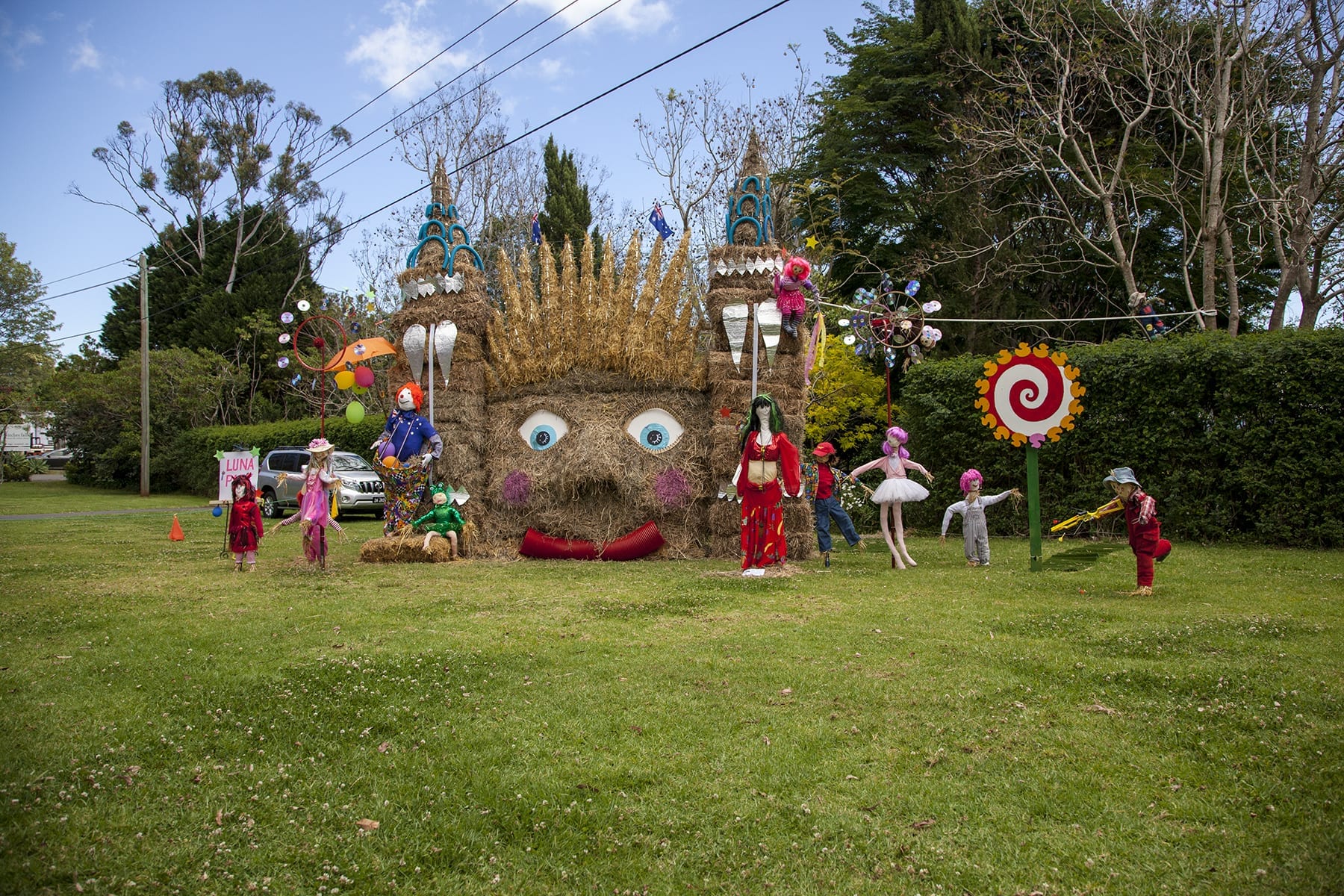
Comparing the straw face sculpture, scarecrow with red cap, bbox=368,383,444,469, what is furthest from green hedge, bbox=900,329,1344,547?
scarecrow with red cap, bbox=368,383,444,469

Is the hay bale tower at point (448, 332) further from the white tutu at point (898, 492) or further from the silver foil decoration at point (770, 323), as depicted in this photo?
the white tutu at point (898, 492)

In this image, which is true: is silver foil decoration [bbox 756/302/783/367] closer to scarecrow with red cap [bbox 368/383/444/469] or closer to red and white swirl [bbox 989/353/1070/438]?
red and white swirl [bbox 989/353/1070/438]

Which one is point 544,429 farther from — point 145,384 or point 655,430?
point 145,384

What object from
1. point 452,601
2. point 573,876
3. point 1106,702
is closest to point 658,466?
point 452,601

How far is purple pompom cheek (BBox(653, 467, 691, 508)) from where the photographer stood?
1067 cm

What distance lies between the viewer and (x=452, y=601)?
7852 mm

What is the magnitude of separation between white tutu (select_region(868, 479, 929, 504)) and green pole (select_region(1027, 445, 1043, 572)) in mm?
1144

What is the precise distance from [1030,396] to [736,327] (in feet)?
11.7

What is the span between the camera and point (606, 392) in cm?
1108

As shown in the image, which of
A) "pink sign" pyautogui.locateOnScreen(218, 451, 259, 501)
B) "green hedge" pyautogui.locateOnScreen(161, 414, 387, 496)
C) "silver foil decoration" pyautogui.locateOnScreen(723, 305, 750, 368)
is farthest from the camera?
"green hedge" pyautogui.locateOnScreen(161, 414, 387, 496)

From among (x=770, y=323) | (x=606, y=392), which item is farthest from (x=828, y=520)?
(x=606, y=392)

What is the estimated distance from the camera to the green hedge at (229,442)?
74.1ft

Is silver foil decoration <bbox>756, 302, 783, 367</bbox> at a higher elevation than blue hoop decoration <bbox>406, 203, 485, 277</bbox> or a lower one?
lower

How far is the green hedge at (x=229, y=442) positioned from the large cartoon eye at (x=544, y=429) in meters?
10.7
